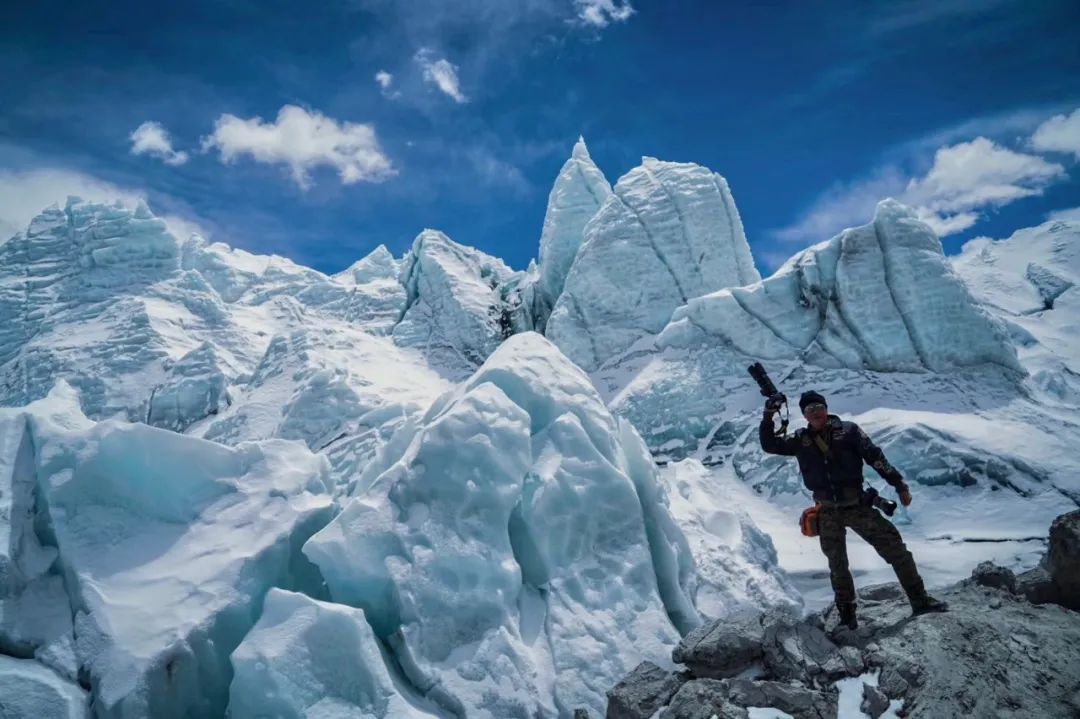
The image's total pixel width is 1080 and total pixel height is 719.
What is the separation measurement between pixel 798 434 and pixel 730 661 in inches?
77.4

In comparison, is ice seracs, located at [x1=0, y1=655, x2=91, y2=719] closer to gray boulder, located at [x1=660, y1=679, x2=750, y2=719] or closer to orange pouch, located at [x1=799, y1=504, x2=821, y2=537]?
gray boulder, located at [x1=660, y1=679, x2=750, y2=719]

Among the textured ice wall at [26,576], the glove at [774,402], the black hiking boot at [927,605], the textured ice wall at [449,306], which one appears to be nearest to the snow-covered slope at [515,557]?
the textured ice wall at [26,576]

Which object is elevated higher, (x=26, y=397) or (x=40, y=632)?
(x=26, y=397)

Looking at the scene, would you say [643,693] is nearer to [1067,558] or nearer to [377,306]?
[1067,558]

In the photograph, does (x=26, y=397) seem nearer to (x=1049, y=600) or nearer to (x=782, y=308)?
(x=782, y=308)

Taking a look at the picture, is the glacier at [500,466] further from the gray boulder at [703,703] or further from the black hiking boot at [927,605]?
the black hiking boot at [927,605]

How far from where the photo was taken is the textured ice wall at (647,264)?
29.5m

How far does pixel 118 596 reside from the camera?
19.3 ft

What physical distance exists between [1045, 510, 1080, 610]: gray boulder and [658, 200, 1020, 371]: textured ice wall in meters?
17.8

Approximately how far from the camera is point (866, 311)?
2211 cm

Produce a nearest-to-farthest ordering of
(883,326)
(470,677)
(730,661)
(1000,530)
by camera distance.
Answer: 1. (730,661)
2. (470,677)
3. (1000,530)
4. (883,326)

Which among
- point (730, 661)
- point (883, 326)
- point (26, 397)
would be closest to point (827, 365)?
point (883, 326)

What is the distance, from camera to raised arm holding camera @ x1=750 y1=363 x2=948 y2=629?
5.14 m

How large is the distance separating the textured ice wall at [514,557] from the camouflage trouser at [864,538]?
2.33 m
